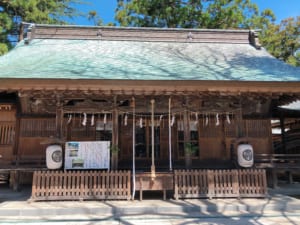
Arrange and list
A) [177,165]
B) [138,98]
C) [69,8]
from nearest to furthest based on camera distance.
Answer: [138,98], [177,165], [69,8]

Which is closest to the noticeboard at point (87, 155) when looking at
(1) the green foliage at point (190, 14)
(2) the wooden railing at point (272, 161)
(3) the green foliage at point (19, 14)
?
(2) the wooden railing at point (272, 161)

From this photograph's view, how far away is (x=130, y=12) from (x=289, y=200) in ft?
60.5

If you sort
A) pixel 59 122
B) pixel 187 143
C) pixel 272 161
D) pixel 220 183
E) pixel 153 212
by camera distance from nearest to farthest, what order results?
pixel 153 212, pixel 220 183, pixel 59 122, pixel 187 143, pixel 272 161

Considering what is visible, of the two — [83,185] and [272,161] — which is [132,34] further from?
[272,161]

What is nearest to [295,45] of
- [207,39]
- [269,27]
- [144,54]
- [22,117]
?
[269,27]

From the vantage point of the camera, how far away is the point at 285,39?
20.1 m

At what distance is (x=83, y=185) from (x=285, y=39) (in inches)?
801

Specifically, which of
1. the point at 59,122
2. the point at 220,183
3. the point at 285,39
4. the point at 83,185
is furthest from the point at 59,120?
the point at 285,39

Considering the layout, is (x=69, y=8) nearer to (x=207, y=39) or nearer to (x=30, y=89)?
(x=207, y=39)

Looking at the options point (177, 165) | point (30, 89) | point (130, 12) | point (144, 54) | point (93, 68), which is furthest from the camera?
point (130, 12)

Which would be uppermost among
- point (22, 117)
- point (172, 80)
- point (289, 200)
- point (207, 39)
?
point (207, 39)

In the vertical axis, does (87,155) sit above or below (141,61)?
below

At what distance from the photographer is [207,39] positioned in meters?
11.6

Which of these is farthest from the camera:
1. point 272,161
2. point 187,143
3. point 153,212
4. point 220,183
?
point 272,161
